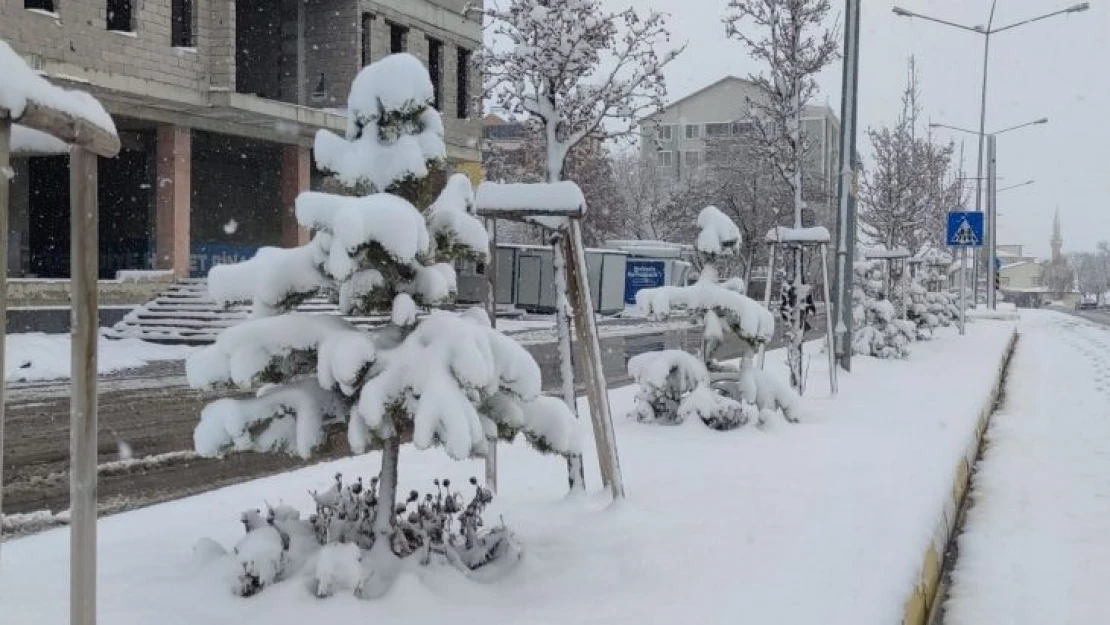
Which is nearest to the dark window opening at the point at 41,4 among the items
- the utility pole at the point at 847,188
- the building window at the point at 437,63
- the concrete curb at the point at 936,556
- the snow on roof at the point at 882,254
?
the building window at the point at 437,63

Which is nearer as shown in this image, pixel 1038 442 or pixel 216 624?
pixel 216 624

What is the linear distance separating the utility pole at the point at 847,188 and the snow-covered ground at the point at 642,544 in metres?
5.75

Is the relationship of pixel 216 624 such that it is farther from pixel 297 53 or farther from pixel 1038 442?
pixel 297 53

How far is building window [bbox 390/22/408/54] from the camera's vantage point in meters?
30.2

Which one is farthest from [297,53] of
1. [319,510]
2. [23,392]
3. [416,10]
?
[319,510]

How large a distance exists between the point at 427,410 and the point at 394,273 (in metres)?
0.66

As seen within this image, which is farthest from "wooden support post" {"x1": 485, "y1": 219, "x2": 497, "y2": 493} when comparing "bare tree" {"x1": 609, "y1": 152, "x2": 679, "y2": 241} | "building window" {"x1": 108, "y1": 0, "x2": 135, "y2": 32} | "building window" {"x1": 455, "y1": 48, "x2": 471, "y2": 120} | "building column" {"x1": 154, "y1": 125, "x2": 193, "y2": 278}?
"bare tree" {"x1": 609, "y1": 152, "x2": 679, "y2": 241}

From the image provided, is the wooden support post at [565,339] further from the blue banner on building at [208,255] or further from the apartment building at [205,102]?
the blue banner on building at [208,255]

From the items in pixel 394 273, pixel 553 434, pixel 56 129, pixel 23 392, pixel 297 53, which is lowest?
pixel 23 392

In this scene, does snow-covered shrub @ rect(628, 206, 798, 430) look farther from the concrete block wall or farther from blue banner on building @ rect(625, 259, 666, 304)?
blue banner on building @ rect(625, 259, 666, 304)

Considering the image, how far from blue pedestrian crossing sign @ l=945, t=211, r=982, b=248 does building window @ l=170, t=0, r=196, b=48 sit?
17156 millimetres

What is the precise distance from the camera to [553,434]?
13.7 feet

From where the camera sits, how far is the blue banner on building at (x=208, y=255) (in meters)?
26.8

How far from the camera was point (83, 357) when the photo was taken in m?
2.50
